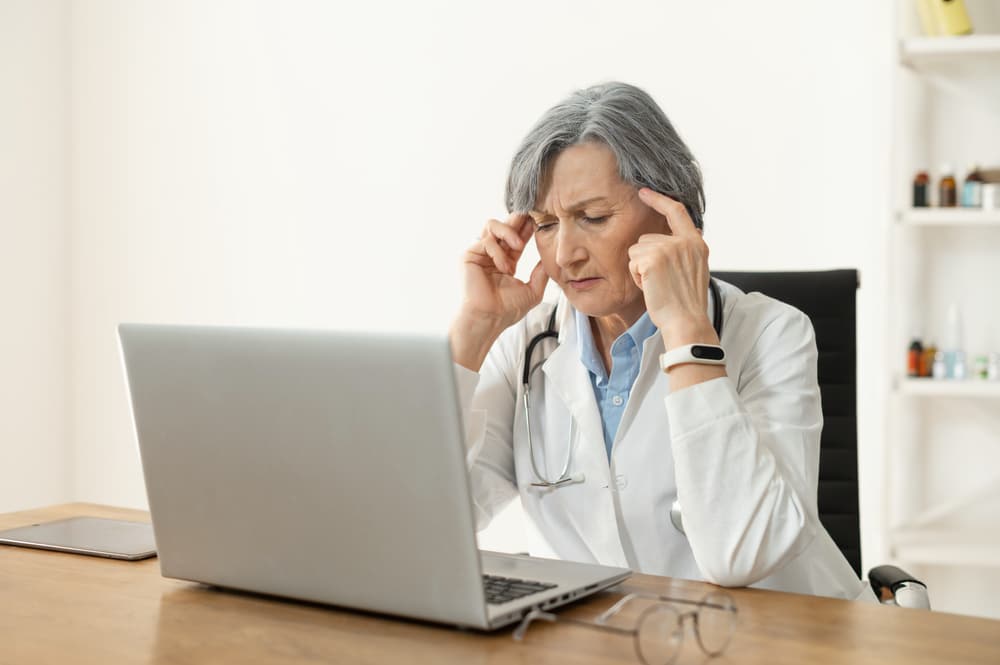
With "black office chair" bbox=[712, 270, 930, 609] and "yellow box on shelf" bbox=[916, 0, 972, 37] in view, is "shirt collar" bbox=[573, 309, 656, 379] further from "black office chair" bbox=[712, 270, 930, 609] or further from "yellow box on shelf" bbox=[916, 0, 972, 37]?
"yellow box on shelf" bbox=[916, 0, 972, 37]

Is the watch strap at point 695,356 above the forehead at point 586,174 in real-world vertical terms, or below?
below

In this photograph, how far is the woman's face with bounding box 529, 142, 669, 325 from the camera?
1594mm

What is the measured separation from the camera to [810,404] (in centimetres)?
145

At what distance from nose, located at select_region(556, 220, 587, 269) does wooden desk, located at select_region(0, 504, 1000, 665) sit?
22.2 inches

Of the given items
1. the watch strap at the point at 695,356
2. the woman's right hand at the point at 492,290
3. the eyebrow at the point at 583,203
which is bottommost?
the watch strap at the point at 695,356

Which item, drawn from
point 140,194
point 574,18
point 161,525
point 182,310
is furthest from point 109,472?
point 161,525

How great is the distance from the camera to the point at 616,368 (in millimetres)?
1672

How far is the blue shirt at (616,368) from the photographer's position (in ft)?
5.42

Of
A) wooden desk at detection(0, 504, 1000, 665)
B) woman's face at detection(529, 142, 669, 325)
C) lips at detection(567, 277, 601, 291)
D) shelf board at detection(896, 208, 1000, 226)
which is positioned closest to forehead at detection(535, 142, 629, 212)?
woman's face at detection(529, 142, 669, 325)

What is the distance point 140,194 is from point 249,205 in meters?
0.43

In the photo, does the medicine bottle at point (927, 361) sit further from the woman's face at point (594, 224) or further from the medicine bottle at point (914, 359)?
the woman's face at point (594, 224)

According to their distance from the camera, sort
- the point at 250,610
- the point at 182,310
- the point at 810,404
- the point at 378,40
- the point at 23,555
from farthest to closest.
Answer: the point at 182,310, the point at 378,40, the point at 810,404, the point at 23,555, the point at 250,610

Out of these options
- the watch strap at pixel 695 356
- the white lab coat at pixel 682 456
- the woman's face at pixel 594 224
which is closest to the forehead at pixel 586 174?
the woman's face at pixel 594 224

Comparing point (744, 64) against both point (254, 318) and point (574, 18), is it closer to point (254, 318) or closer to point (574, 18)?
point (574, 18)
